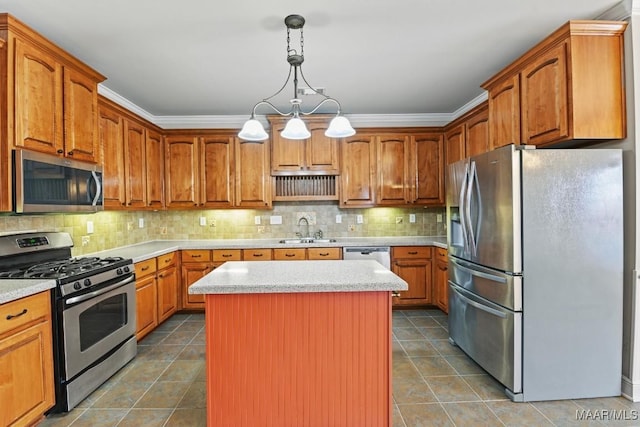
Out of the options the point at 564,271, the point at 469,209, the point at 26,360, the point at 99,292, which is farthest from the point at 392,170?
the point at 26,360

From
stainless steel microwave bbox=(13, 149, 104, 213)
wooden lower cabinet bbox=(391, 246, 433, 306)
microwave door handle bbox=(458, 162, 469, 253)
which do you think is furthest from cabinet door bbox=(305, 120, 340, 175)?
stainless steel microwave bbox=(13, 149, 104, 213)

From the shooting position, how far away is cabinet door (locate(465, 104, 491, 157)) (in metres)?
3.40

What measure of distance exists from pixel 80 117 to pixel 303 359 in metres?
2.43

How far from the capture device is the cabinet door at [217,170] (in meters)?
4.28

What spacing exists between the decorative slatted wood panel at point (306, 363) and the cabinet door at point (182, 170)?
2811mm

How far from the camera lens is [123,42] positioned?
2484mm

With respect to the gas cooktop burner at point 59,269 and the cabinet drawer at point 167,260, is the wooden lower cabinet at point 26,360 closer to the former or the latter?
the gas cooktop burner at point 59,269

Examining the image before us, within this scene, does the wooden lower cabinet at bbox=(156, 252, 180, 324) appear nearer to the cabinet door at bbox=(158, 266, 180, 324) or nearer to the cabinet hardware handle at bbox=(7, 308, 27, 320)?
the cabinet door at bbox=(158, 266, 180, 324)

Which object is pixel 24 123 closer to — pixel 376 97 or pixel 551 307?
pixel 376 97

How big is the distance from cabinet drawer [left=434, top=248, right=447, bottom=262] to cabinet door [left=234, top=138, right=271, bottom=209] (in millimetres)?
2150

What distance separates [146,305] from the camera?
3316 mm

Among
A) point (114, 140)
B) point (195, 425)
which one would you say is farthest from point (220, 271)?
point (114, 140)

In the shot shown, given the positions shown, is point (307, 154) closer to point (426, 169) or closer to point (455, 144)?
point (426, 169)

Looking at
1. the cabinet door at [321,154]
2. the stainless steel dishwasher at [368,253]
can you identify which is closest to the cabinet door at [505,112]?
the stainless steel dishwasher at [368,253]
